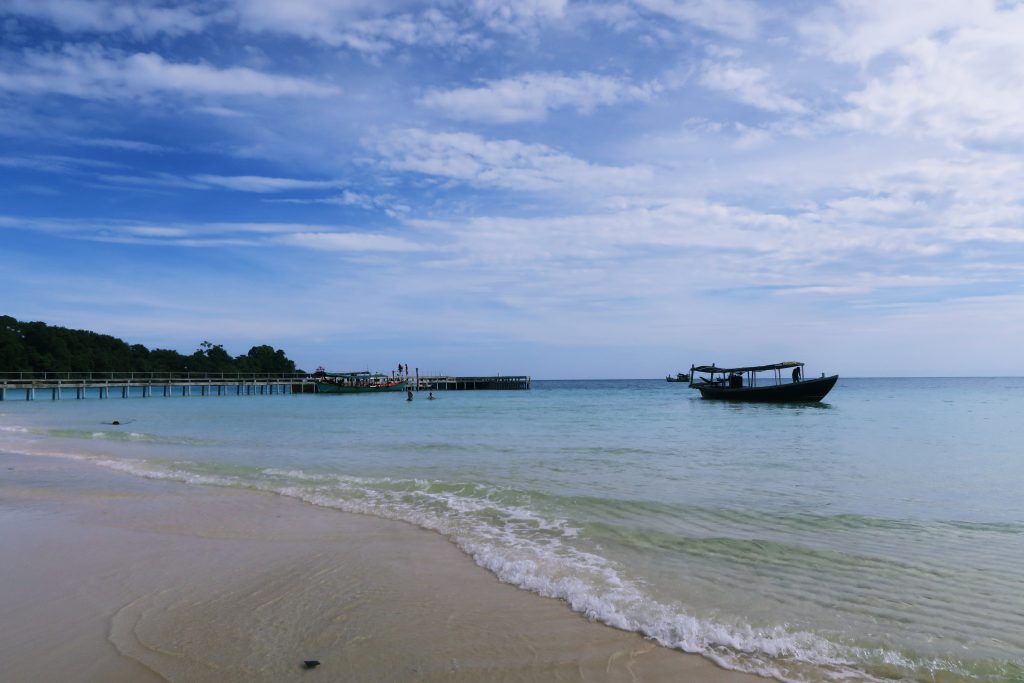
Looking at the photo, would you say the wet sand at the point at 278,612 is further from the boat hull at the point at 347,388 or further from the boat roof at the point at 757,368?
the boat hull at the point at 347,388

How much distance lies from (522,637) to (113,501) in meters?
8.29

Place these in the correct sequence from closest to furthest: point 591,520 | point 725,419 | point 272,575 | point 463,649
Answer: point 463,649 < point 272,575 < point 591,520 < point 725,419

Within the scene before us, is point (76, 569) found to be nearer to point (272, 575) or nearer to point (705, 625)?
point (272, 575)

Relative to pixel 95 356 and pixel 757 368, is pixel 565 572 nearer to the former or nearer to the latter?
pixel 757 368

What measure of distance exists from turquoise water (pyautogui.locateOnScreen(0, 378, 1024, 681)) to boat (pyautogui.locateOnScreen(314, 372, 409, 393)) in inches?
2270

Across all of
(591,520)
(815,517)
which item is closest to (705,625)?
(591,520)

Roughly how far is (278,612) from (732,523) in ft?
19.0

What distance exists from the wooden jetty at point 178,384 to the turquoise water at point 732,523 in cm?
4717

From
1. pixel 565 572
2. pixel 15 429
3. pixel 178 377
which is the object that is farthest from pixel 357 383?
pixel 565 572

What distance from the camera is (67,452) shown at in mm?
17266

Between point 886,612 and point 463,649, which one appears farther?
point 886,612

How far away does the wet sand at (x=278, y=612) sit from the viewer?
4129 mm

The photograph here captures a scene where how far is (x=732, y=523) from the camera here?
27.5 ft

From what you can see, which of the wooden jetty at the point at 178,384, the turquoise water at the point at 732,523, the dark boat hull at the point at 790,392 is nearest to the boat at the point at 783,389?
the dark boat hull at the point at 790,392
